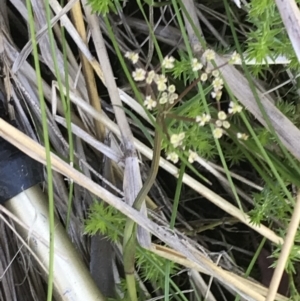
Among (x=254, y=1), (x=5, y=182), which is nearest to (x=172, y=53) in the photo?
(x=254, y=1)

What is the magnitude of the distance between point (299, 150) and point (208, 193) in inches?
5.2

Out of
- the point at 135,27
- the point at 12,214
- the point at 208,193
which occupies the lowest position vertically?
the point at 208,193

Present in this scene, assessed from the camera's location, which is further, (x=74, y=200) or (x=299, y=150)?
(x=74, y=200)

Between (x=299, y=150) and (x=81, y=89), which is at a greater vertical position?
(x=81, y=89)

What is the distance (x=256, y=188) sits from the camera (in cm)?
74

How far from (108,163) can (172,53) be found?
0.18 metres

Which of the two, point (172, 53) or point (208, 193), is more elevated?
point (172, 53)

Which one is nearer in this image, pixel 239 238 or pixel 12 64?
pixel 12 64

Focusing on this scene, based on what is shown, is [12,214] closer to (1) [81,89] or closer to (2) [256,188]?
(1) [81,89]

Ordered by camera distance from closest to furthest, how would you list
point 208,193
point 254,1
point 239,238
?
point 254,1, point 208,193, point 239,238

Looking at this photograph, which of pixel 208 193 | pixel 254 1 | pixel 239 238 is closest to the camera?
pixel 254 1

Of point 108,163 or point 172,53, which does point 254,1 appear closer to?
point 172,53

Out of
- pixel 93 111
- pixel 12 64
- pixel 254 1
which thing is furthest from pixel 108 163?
pixel 254 1

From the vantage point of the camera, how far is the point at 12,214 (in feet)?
2.10
